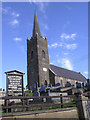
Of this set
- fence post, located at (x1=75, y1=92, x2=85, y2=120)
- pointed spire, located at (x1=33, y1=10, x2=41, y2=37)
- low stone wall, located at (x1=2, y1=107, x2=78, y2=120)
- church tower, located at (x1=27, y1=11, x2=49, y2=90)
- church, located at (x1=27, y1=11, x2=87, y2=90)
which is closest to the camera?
low stone wall, located at (x1=2, y1=107, x2=78, y2=120)

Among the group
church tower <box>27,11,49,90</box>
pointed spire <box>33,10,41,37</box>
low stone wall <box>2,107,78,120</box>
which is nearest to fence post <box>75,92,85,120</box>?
low stone wall <box>2,107,78,120</box>

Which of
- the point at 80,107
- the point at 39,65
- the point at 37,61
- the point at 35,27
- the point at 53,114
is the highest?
the point at 35,27

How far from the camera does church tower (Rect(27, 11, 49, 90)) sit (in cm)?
3766

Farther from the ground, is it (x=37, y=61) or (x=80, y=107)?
(x=37, y=61)

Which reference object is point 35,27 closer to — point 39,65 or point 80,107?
point 39,65

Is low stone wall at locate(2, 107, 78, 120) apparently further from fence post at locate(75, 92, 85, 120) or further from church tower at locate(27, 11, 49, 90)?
church tower at locate(27, 11, 49, 90)

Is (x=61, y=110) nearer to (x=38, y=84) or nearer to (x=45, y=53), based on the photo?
(x=38, y=84)

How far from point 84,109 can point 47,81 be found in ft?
102

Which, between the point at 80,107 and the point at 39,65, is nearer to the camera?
the point at 80,107

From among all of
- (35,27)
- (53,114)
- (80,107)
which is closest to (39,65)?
(35,27)

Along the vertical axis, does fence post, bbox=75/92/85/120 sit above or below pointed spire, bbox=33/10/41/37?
below

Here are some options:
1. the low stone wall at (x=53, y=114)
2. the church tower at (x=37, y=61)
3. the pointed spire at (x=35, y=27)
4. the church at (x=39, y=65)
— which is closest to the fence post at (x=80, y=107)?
the low stone wall at (x=53, y=114)

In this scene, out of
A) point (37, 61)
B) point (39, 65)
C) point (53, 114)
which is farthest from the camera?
point (37, 61)

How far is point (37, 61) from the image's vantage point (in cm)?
3859
